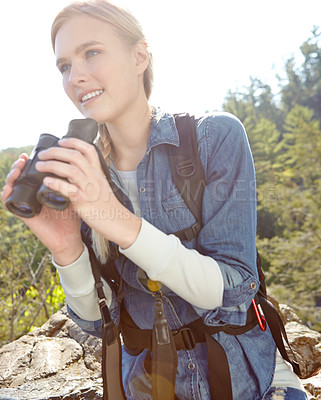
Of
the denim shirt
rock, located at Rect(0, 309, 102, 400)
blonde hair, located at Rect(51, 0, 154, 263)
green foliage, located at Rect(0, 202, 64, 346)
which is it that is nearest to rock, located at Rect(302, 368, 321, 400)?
the denim shirt

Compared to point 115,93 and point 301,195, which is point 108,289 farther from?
point 301,195

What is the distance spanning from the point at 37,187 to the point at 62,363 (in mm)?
2056

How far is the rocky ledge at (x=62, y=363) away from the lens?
224cm

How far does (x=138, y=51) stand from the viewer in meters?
1.70

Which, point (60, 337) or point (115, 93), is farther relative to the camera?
point (60, 337)

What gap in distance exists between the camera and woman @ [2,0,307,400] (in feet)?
4.54

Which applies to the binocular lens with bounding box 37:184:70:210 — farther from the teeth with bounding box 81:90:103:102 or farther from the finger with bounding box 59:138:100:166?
the teeth with bounding box 81:90:103:102

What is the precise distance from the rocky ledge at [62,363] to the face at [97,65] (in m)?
1.59

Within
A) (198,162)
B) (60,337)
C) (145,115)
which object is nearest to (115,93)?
(145,115)

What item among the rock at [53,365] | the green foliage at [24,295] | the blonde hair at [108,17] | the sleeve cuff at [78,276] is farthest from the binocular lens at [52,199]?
the green foliage at [24,295]

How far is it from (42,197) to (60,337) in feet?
8.01

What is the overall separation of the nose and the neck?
251 mm

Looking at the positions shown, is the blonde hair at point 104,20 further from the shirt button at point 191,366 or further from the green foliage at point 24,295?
the green foliage at point 24,295

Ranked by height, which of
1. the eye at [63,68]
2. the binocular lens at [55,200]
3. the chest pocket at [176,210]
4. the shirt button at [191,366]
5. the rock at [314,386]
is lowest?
the rock at [314,386]
